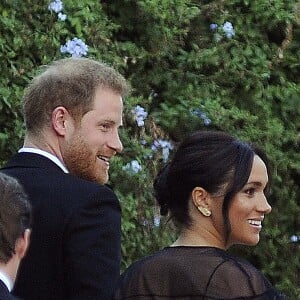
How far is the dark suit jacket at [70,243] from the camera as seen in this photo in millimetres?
3082

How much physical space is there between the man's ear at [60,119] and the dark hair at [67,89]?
1cm

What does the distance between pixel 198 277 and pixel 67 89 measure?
2.69 feet

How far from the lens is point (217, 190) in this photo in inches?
116

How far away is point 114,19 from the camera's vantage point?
5.48 metres

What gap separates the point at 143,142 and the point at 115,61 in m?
0.41

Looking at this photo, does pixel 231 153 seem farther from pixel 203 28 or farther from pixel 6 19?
pixel 203 28

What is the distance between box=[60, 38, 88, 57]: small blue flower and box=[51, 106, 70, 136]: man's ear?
67.5 inches

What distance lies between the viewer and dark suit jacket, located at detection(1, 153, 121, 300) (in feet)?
10.1

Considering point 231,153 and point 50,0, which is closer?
point 231,153

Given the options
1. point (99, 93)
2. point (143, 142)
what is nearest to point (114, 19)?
point (143, 142)

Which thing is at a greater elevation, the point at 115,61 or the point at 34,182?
the point at 34,182

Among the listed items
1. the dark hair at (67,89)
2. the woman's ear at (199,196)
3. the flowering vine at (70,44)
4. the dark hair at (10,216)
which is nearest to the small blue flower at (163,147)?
the flowering vine at (70,44)

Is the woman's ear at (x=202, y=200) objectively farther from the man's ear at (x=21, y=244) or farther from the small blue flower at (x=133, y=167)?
the small blue flower at (x=133, y=167)

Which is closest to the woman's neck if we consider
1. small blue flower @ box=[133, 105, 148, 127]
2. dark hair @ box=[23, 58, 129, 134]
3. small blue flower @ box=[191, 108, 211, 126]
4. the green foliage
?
dark hair @ box=[23, 58, 129, 134]
